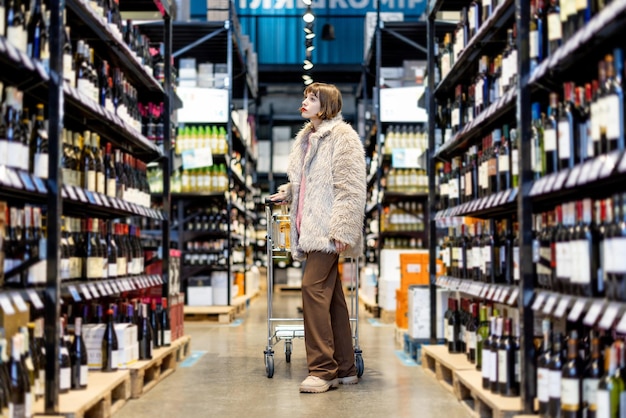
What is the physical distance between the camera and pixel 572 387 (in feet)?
10.1

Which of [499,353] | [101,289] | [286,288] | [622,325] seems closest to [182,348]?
[101,289]

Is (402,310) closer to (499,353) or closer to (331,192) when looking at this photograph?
(331,192)

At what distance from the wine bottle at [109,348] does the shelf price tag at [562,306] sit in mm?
2699

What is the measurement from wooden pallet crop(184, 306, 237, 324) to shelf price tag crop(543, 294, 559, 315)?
7253 mm

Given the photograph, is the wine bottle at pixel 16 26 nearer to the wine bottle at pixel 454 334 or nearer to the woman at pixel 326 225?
the woman at pixel 326 225

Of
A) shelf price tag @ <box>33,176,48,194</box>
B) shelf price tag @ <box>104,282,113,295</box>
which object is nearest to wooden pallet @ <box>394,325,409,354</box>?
shelf price tag @ <box>104,282,113,295</box>

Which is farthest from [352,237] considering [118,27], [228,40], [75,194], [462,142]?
[228,40]

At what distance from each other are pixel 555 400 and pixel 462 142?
8.65 feet

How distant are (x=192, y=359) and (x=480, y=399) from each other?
10.3ft

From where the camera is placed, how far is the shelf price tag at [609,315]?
2594 millimetres

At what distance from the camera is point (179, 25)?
421 inches

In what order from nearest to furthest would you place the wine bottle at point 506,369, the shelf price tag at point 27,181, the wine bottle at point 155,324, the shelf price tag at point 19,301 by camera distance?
the shelf price tag at point 19,301 < the shelf price tag at point 27,181 < the wine bottle at point 506,369 < the wine bottle at point 155,324

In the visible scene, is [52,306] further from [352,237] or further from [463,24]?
[463,24]

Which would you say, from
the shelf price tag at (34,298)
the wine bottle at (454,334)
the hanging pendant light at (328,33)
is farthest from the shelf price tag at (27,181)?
the hanging pendant light at (328,33)
